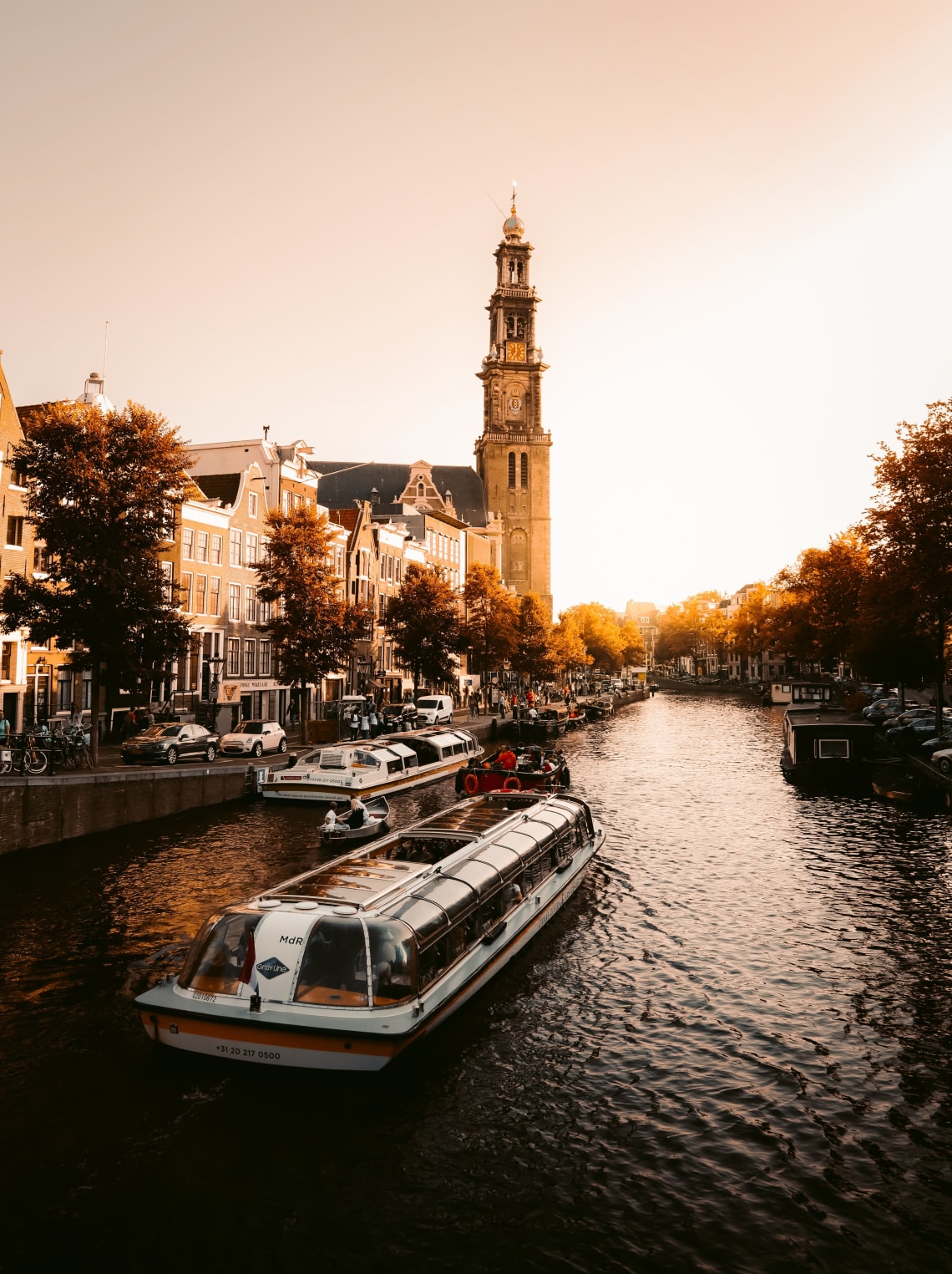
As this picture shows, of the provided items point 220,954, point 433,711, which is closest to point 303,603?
point 433,711

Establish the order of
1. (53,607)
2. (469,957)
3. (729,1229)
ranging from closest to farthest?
1. (729,1229)
2. (469,957)
3. (53,607)

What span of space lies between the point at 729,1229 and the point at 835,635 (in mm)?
84122

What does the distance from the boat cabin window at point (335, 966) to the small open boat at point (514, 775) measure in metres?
25.3

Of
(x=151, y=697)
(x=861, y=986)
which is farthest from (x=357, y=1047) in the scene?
(x=151, y=697)

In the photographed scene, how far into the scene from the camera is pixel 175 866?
2777cm

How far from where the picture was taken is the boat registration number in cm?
1352

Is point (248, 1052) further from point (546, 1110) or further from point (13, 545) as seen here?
point (13, 545)

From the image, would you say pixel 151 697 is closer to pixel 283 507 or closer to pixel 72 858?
pixel 283 507

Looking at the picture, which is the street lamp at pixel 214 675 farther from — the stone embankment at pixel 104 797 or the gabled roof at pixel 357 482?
the gabled roof at pixel 357 482

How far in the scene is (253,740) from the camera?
45.9 metres

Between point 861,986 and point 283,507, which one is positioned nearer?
point 861,986

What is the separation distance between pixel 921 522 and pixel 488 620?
44.2 meters

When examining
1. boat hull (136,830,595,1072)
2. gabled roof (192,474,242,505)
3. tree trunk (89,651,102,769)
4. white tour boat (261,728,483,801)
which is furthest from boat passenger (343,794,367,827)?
gabled roof (192,474,242,505)

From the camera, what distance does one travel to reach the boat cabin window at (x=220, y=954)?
1409cm
